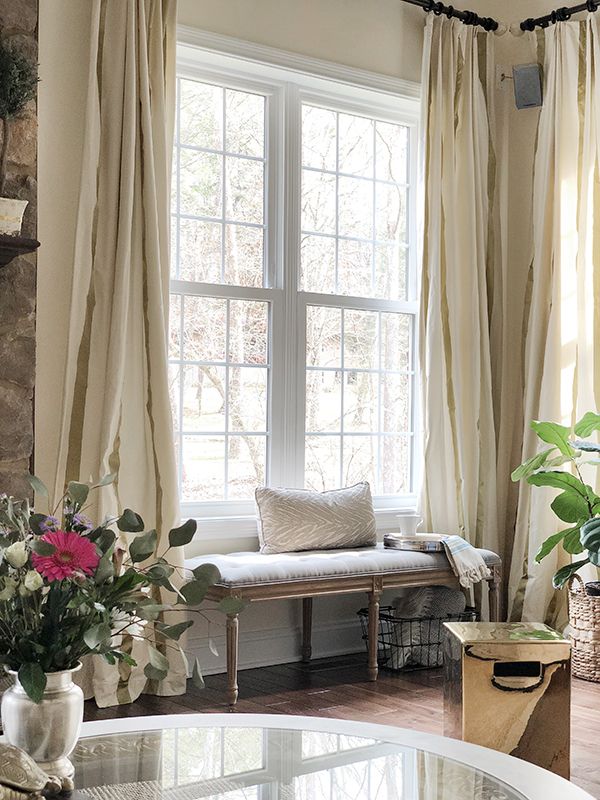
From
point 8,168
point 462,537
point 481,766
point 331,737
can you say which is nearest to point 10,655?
point 331,737

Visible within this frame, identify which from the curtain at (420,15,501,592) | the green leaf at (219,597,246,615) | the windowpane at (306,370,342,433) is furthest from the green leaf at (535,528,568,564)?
the green leaf at (219,597,246,615)

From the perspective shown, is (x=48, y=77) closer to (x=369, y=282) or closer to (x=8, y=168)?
(x=8, y=168)

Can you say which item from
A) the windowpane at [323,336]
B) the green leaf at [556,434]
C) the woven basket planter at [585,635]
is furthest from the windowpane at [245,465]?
the woven basket planter at [585,635]

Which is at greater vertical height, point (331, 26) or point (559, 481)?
point (331, 26)

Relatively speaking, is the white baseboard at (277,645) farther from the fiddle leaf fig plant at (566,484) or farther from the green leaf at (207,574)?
the green leaf at (207,574)

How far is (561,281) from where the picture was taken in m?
5.33

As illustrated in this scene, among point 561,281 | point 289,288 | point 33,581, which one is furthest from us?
point 561,281

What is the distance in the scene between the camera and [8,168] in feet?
13.2

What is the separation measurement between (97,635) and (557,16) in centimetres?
495

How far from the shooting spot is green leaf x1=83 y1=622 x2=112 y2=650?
137cm

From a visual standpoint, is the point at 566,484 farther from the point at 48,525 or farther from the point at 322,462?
the point at 48,525

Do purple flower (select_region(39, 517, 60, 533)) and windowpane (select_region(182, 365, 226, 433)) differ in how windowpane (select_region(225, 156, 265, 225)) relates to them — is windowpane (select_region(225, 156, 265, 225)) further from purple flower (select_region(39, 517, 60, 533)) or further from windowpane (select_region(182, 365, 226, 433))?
purple flower (select_region(39, 517, 60, 533))

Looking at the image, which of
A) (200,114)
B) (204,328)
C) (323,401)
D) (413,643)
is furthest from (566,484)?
(200,114)

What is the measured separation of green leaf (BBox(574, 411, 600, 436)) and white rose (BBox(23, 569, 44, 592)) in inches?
150
